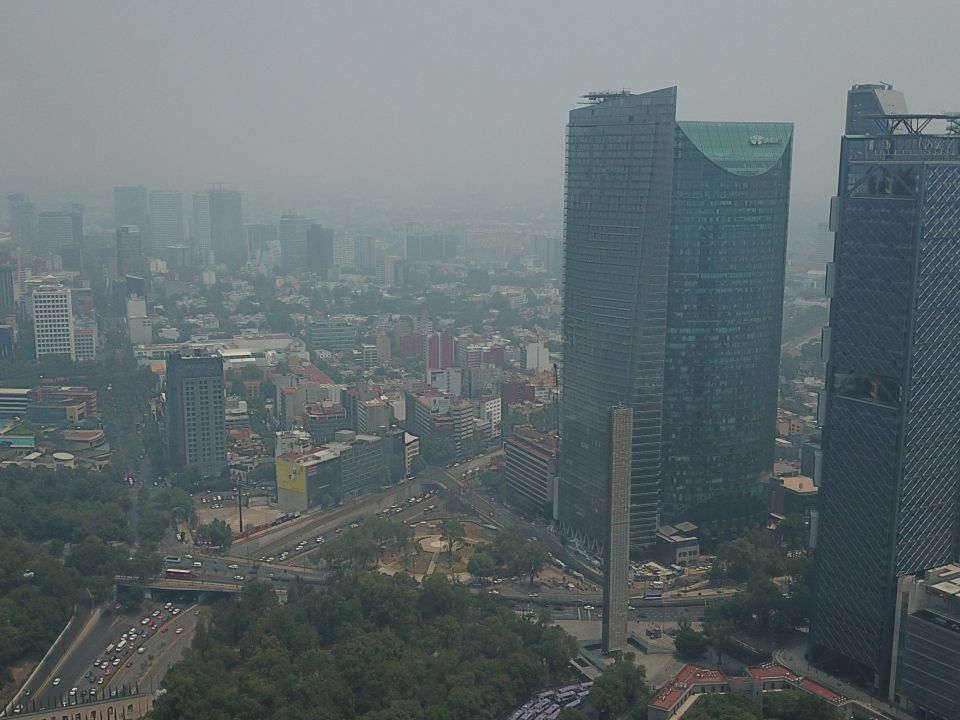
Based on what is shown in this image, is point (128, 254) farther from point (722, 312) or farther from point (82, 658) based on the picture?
point (722, 312)

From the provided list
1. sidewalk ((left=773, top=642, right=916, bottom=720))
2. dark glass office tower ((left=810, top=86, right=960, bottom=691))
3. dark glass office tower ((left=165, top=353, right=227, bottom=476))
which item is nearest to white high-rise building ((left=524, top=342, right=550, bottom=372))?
dark glass office tower ((left=165, top=353, right=227, bottom=476))

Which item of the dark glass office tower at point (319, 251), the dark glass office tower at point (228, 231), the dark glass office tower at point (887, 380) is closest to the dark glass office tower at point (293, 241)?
the dark glass office tower at point (319, 251)

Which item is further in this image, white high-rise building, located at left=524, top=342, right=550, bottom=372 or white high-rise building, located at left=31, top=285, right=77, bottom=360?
white high-rise building, located at left=524, top=342, right=550, bottom=372

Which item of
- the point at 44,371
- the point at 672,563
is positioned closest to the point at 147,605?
the point at 672,563

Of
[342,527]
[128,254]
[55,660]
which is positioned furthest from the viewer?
[128,254]

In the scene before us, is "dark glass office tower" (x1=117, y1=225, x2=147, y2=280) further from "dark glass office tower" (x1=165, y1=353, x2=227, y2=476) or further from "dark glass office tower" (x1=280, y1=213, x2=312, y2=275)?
"dark glass office tower" (x1=165, y1=353, x2=227, y2=476)

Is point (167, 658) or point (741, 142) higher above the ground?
point (741, 142)

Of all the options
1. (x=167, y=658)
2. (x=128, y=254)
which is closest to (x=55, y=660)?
(x=167, y=658)

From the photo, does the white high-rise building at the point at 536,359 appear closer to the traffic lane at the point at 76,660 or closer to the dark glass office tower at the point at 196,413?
the dark glass office tower at the point at 196,413
